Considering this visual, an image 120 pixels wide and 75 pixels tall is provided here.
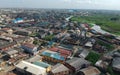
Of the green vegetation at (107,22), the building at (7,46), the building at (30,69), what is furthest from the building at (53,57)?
the green vegetation at (107,22)

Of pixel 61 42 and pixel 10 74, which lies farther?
pixel 61 42

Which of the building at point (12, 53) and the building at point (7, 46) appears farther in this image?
the building at point (7, 46)

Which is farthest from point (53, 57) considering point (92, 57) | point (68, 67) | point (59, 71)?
point (92, 57)

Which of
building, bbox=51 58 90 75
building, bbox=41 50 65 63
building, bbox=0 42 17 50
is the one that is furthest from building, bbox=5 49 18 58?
building, bbox=51 58 90 75

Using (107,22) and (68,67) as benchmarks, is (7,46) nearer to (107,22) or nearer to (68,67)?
(68,67)

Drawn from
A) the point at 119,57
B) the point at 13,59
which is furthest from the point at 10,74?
the point at 119,57

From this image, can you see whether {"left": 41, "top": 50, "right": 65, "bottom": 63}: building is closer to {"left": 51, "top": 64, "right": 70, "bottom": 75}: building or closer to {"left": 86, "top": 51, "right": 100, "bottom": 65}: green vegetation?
{"left": 51, "top": 64, "right": 70, "bottom": 75}: building

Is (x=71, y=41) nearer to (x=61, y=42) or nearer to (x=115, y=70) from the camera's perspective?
(x=61, y=42)

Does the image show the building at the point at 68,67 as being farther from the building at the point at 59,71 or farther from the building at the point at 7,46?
the building at the point at 7,46
